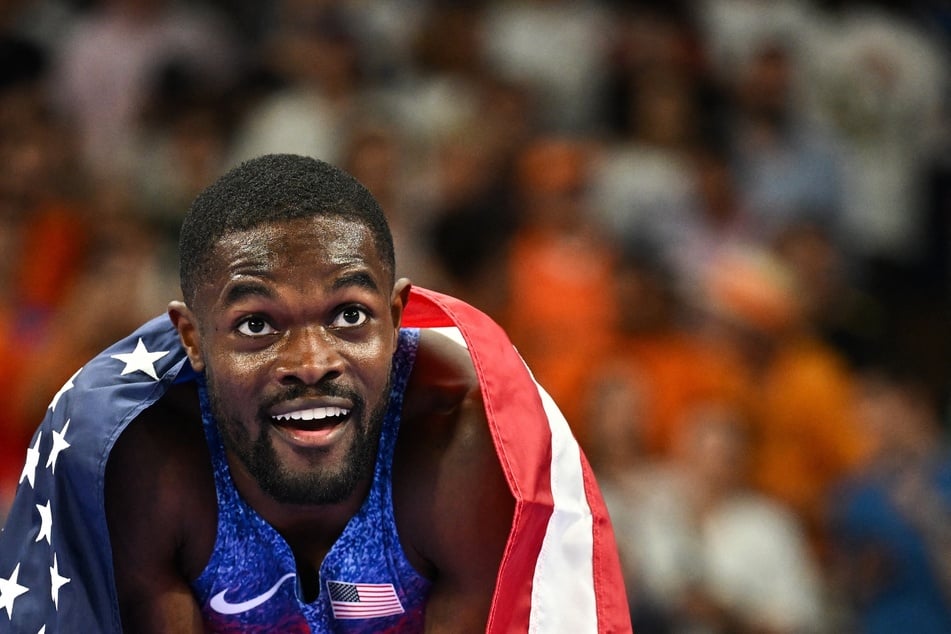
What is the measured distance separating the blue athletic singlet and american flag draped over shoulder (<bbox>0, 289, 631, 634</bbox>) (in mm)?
160

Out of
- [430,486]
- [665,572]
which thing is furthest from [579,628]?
[665,572]

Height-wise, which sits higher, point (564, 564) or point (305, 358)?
point (305, 358)

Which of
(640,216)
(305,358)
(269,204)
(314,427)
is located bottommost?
(640,216)

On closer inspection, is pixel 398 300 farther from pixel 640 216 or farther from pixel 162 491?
pixel 640 216

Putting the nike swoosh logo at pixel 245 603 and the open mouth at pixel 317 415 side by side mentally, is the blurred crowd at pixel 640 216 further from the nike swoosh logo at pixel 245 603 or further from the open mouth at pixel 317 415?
the open mouth at pixel 317 415

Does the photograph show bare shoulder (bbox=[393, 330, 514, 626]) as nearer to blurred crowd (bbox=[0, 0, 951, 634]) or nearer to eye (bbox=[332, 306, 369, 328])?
eye (bbox=[332, 306, 369, 328])

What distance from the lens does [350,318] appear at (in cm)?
246

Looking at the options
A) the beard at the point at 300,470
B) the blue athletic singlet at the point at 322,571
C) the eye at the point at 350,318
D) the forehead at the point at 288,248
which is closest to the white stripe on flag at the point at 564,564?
the blue athletic singlet at the point at 322,571

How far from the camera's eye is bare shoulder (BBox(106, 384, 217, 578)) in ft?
8.38

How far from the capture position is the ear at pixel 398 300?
260cm

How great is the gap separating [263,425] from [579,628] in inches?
25.5

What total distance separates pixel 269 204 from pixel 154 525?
0.57 m

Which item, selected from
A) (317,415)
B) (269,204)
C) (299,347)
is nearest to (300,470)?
(317,415)

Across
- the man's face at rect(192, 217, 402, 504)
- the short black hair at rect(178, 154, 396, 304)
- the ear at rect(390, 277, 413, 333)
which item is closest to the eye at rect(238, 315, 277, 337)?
the man's face at rect(192, 217, 402, 504)
